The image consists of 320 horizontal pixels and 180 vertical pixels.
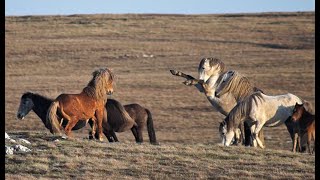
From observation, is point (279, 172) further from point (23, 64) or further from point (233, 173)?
point (23, 64)

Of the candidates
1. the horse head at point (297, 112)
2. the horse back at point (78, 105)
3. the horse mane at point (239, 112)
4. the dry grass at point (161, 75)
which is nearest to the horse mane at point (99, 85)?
the horse back at point (78, 105)

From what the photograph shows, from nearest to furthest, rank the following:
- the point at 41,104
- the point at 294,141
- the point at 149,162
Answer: the point at 149,162 → the point at 294,141 → the point at 41,104

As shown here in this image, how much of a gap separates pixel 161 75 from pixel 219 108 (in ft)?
114

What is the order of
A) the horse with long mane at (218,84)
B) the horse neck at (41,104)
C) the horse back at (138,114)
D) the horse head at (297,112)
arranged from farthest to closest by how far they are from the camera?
the horse back at (138,114), the horse neck at (41,104), the horse with long mane at (218,84), the horse head at (297,112)

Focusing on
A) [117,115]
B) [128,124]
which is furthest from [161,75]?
[117,115]

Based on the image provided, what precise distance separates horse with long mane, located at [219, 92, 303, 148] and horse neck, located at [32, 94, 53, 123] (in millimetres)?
3815

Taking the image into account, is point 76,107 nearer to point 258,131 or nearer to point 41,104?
point 41,104

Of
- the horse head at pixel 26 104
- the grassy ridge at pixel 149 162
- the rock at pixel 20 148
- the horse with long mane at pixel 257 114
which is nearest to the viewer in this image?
the grassy ridge at pixel 149 162

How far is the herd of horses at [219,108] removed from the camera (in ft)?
51.8

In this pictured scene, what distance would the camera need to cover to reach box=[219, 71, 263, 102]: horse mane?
16.4 metres

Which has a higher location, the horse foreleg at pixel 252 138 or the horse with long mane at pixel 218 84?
the horse with long mane at pixel 218 84

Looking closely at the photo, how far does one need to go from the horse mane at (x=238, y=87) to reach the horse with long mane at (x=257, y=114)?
54 cm

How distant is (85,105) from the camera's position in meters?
16.0

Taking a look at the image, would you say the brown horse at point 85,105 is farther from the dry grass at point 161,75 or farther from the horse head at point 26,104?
the horse head at point 26,104
